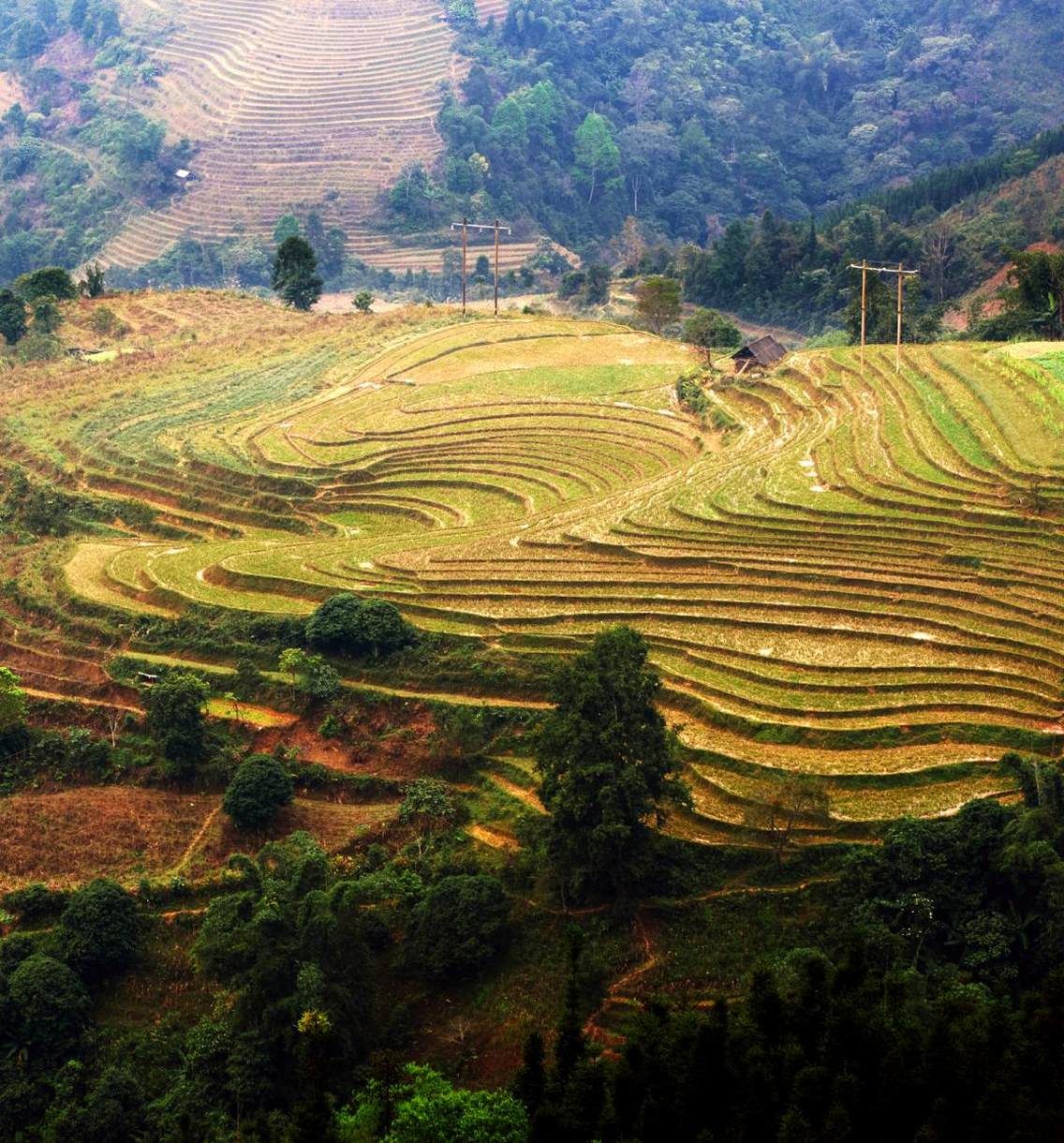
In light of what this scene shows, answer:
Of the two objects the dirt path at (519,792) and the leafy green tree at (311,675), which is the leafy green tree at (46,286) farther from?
the dirt path at (519,792)

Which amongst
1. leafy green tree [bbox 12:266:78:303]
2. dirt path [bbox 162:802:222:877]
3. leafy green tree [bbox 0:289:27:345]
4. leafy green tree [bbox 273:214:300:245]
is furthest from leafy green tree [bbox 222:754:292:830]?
leafy green tree [bbox 273:214:300:245]

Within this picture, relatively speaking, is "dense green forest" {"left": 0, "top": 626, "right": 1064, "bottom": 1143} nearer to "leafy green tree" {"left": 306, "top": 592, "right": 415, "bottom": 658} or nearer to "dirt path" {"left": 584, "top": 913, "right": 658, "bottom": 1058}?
"dirt path" {"left": 584, "top": 913, "right": 658, "bottom": 1058}

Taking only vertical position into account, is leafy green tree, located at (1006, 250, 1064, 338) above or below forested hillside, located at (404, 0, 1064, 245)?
below

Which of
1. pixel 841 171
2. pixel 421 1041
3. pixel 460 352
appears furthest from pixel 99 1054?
pixel 841 171

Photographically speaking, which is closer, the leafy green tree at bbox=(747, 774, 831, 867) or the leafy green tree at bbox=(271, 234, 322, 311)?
the leafy green tree at bbox=(747, 774, 831, 867)

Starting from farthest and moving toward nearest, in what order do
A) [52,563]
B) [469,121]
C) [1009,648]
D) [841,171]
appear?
1. [841,171]
2. [469,121]
3. [52,563]
4. [1009,648]

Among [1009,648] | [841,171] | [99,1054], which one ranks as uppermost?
[841,171]

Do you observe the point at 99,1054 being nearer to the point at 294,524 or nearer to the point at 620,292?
the point at 294,524

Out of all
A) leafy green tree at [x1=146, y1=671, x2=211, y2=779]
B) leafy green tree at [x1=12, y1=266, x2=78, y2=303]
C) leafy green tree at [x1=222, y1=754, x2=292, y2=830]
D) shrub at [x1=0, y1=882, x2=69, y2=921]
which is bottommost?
shrub at [x1=0, y1=882, x2=69, y2=921]

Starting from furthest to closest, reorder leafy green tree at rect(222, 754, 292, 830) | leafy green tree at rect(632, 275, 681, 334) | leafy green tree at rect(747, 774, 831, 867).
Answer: leafy green tree at rect(632, 275, 681, 334)
leafy green tree at rect(222, 754, 292, 830)
leafy green tree at rect(747, 774, 831, 867)
